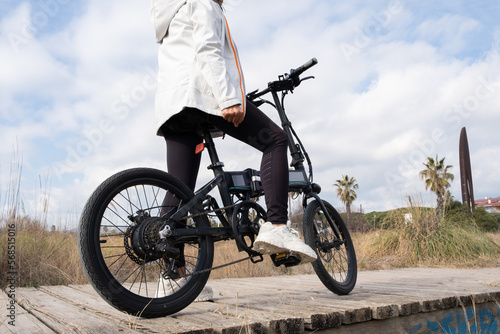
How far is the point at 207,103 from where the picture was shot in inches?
87.2

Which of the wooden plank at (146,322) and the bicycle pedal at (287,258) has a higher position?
the bicycle pedal at (287,258)

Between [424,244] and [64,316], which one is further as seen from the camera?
[424,244]

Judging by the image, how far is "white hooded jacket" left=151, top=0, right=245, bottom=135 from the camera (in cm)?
220

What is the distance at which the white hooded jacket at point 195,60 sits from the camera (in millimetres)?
2195

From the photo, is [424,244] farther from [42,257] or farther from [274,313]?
[274,313]

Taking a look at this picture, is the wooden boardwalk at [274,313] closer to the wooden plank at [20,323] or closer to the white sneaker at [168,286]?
the wooden plank at [20,323]

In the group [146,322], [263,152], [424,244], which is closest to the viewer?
[146,322]

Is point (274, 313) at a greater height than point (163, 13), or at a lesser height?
lesser

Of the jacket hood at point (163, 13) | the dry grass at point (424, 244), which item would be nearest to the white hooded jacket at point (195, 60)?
the jacket hood at point (163, 13)

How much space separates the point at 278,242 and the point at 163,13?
4.70 feet

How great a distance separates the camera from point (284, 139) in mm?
2486

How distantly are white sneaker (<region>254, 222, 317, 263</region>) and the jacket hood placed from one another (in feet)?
4.13

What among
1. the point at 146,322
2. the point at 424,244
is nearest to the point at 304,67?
the point at 146,322

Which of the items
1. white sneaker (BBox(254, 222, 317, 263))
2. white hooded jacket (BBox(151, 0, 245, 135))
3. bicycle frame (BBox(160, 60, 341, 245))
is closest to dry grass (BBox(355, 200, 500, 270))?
bicycle frame (BBox(160, 60, 341, 245))
